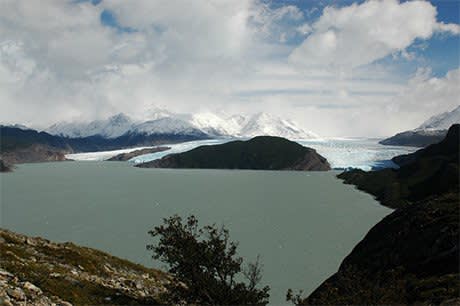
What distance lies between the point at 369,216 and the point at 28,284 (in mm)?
121199

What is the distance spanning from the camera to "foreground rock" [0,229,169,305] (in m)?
21.0

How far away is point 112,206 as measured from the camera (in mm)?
145000

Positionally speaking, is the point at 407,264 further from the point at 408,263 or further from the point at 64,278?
the point at 64,278

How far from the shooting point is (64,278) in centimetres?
2716

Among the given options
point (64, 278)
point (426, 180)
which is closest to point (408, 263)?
point (64, 278)

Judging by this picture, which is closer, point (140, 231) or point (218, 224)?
point (140, 231)

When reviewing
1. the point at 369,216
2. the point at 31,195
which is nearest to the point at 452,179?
the point at 369,216

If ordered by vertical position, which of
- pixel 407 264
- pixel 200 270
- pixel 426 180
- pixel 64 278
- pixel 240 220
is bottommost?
pixel 240 220

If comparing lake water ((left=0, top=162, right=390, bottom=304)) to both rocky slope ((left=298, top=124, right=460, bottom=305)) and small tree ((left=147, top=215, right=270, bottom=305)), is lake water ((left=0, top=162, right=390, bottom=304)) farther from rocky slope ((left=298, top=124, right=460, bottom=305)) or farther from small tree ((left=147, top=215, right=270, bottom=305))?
small tree ((left=147, top=215, right=270, bottom=305))

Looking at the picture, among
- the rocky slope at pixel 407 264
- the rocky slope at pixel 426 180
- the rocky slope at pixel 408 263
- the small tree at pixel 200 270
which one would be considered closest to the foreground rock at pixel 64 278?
the small tree at pixel 200 270

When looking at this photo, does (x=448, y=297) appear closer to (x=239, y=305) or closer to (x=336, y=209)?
(x=239, y=305)

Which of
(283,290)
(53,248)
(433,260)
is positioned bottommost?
(283,290)

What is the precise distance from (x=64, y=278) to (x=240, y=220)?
9029 cm

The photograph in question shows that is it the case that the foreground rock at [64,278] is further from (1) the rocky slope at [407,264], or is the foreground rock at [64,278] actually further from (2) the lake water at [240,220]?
(2) the lake water at [240,220]
